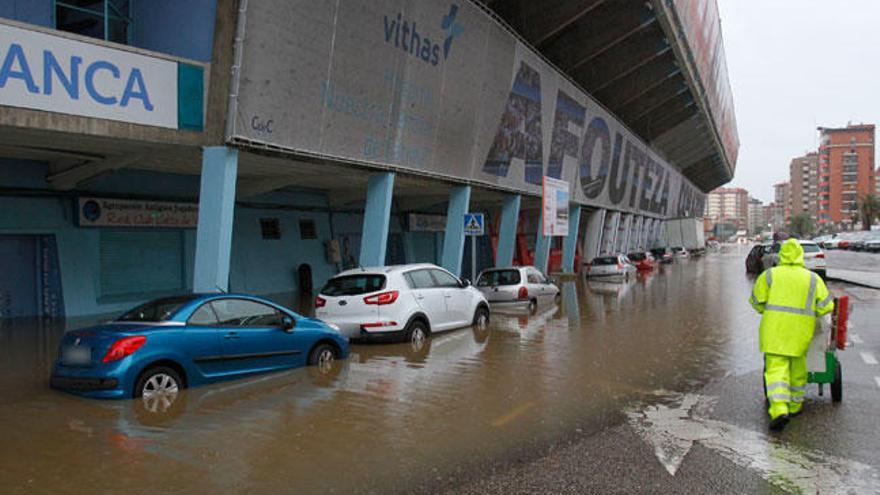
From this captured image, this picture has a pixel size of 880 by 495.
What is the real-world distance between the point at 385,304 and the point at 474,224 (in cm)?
918

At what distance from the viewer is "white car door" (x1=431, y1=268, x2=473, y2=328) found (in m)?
13.1

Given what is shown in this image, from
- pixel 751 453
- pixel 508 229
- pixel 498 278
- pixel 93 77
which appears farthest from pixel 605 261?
pixel 751 453

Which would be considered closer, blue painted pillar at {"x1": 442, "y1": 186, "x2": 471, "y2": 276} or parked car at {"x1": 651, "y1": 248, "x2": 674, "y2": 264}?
blue painted pillar at {"x1": 442, "y1": 186, "x2": 471, "y2": 276}

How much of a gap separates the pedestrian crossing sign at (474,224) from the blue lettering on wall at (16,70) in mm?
12559

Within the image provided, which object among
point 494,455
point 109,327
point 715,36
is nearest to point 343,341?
point 109,327

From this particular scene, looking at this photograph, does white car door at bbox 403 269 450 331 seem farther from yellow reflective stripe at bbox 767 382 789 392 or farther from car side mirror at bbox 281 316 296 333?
yellow reflective stripe at bbox 767 382 789 392

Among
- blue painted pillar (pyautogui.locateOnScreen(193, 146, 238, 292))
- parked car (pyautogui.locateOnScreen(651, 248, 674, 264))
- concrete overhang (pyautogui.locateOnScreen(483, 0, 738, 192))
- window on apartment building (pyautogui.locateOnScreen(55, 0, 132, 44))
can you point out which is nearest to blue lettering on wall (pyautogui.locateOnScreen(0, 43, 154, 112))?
blue painted pillar (pyautogui.locateOnScreen(193, 146, 238, 292))

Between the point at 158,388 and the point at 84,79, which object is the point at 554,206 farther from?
the point at 158,388

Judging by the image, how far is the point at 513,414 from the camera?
22.3 feet

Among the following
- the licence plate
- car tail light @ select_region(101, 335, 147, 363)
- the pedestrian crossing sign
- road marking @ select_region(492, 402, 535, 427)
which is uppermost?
the pedestrian crossing sign

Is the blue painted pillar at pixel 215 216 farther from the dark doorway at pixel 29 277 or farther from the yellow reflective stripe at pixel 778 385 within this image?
the yellow reflective stripe at pixel 778 385

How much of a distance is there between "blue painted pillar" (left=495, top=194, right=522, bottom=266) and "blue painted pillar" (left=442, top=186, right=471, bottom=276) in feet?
15.3

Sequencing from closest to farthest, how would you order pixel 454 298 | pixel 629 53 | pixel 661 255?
pixel 454 298
pixel 629 53
pixel 661 255

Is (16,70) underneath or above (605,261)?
above
